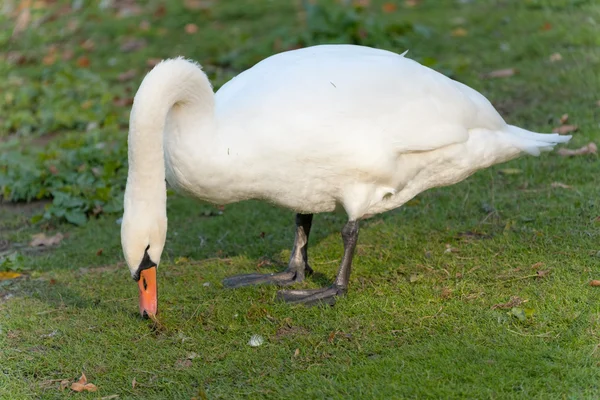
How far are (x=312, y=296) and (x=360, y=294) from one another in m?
0.29

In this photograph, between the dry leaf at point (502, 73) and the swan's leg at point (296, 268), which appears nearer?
the swan's leg at point (296, 268)

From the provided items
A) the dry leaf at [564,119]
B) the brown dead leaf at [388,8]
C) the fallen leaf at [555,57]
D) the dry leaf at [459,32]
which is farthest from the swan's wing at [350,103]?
A: the brown dead leaf at [388,8]

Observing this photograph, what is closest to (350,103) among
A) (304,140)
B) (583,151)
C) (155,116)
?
(304,140)

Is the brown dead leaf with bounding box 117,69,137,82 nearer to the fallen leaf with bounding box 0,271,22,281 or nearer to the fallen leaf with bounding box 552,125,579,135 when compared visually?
the fallen leaf with bounding box 0,271,22,281

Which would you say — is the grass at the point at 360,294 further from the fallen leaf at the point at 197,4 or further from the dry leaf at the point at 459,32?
the fallen leaf at the point at 197,4

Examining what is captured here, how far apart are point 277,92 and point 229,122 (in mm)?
334

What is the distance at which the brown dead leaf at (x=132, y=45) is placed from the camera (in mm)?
11242

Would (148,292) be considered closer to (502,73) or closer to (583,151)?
(583,151)

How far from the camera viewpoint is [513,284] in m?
4.87

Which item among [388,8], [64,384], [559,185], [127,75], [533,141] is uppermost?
[533,141]

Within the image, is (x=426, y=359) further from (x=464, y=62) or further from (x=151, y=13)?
(x=151, y=13)

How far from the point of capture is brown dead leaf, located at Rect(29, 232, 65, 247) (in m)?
6.58

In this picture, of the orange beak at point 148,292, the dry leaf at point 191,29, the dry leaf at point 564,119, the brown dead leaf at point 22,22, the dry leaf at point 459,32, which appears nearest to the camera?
the orange beak at point 148,292

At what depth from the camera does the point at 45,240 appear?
661cm
